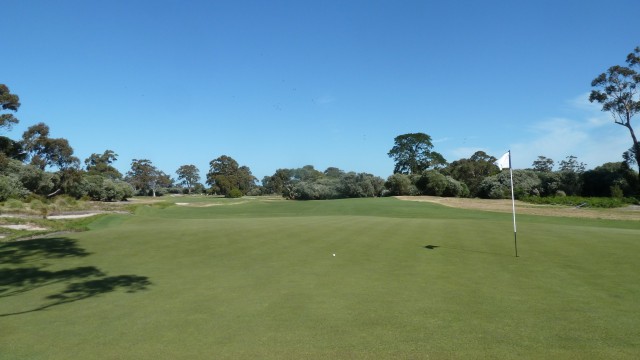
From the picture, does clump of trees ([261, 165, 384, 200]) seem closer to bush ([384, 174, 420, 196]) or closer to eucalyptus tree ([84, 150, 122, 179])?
bush ([384, 174, 420, 196])

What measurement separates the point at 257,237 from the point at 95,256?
20.0 ft

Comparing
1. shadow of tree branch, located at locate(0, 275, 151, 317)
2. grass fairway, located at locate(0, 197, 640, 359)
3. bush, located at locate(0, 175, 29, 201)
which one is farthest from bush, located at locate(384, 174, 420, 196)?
shadow of tree branch, located at locate(0, 275, 151, 317)

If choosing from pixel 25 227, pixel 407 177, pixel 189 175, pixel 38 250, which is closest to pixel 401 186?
pixel 407 177

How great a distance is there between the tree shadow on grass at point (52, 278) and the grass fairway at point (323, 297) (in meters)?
0.06

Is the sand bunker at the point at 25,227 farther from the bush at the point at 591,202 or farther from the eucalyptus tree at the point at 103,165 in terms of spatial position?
the eucalyptus tree at the point at 103,165

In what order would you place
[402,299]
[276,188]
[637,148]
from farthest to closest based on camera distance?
[276,188] < [637,148] < [402,299]

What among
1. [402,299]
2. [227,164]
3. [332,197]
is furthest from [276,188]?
[402,299]

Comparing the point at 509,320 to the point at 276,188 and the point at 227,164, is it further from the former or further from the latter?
the point at 227,164

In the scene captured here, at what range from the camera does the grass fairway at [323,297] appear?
6145 millimetres

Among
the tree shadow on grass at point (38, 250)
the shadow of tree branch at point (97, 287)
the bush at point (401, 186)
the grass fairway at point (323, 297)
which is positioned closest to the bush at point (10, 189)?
the tree shadow on grass at point (38, 250)

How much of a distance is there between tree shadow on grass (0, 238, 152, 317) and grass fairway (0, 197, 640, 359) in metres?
0.06

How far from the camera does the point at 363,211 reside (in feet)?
142

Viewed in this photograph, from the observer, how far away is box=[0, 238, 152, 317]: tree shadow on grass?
33.5 ft

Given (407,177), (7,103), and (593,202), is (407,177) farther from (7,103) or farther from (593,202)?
(7,103)
